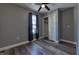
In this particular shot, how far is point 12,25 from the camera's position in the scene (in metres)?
1.70

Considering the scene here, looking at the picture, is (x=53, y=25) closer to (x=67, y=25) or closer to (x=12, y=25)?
(x=67, y=25)

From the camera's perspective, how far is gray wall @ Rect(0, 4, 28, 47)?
165 centimetres

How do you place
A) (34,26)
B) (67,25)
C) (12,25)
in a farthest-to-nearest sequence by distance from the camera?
(12,25), (34,26), (67,25)

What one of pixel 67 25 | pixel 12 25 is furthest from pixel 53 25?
pixel 12 25

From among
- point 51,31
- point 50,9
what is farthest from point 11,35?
point 50,9

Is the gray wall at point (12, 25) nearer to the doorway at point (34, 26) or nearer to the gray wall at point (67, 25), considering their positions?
the doorway at point (34, 26)

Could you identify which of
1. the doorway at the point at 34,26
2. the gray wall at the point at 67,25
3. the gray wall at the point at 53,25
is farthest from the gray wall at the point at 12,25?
the gray wall at the point at 67,25

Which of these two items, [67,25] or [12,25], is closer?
[67,25]

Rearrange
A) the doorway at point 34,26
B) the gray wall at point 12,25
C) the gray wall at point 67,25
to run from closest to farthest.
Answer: the gray wall at point 67,25 < the doorway at point 34,26 < the gray wall at point 12,25

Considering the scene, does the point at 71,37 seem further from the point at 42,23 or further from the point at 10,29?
the point at 10,29

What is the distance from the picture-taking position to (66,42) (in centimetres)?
151

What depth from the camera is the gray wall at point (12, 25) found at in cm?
165

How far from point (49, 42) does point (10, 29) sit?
0.80 meters

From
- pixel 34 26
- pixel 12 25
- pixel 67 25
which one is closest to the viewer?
pixel 67 25
